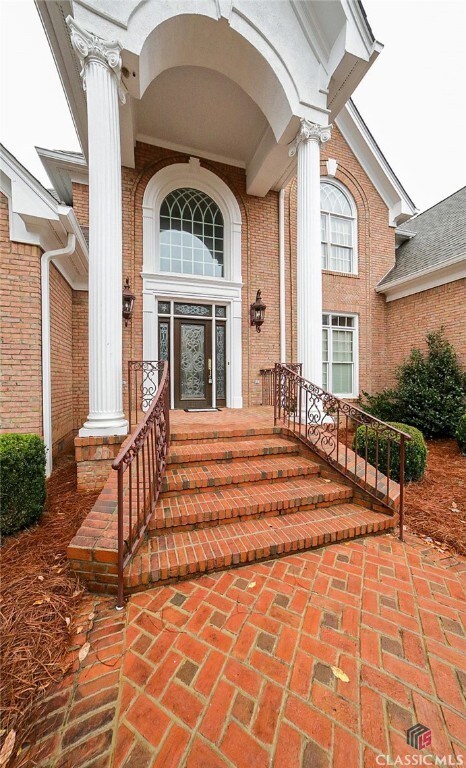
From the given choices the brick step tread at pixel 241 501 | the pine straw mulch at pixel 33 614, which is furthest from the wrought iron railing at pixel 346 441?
the pine straw mulch at pixel 33 614

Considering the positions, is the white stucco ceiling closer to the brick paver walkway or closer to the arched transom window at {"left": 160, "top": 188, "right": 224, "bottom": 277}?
the arched transom window at {"left": 160, "top": 188, "right": 224, "bottom": 277}

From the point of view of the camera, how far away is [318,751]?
1.38 m

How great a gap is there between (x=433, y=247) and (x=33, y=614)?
1152 cm

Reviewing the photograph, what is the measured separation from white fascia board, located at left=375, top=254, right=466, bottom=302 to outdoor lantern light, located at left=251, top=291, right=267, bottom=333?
→ 4437 mm

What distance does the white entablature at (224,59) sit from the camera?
428 centimetres

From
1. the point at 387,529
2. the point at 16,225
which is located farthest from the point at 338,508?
the point at 16,225

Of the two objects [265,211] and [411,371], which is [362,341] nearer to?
[411,371]

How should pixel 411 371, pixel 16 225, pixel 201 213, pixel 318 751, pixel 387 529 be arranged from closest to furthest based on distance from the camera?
pixel 318 751 < pixel 387 529 < pixel 16 225 < pixel 201 213 < pixel 411 371

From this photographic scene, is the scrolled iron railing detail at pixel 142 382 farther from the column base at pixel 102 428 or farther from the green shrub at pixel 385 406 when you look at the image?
the green shrub at pixel 385 406

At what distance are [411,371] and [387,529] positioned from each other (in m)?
6.16

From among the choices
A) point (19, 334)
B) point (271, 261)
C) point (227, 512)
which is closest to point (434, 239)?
point (271, 261)

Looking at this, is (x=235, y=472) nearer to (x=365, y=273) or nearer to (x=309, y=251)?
(x=309, y=251)

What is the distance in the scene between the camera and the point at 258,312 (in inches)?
289

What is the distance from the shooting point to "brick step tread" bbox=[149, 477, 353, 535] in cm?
291
